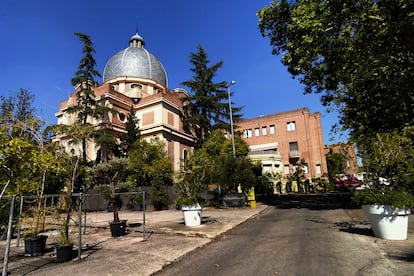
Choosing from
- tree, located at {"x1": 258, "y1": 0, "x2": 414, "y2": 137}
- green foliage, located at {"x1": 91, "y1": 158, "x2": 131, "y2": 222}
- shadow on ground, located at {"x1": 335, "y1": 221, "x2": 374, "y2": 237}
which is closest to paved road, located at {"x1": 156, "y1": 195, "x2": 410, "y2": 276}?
shadow on ground, located at {"x1": 335, "y1": 221, "x2": 374, "y2": 237}

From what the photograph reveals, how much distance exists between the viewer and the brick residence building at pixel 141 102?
2978 cm

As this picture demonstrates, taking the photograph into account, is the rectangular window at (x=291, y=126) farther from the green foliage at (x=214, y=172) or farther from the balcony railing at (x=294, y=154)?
the green foliage at (x=214, y=172)

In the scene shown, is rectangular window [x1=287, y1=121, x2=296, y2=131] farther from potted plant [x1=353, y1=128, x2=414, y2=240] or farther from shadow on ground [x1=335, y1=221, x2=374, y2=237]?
potted plant [x1=353, y1=128, x2=414, y2=240]

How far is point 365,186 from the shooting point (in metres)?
7.53

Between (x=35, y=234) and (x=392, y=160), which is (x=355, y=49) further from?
(x=35, y=234)

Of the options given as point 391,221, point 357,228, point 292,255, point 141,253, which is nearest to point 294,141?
point 357,228

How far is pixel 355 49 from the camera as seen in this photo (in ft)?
36.0

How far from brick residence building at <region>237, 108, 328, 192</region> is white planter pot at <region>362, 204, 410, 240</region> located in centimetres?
3369

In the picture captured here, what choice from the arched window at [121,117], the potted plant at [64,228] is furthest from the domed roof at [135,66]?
the potted plant at [64,228]

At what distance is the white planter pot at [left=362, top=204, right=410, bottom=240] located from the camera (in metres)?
6.40

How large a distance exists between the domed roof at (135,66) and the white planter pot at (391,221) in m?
35.5

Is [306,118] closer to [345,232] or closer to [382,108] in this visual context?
[382,108]

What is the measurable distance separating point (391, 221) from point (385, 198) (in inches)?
23.2

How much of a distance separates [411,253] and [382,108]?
1220cm
